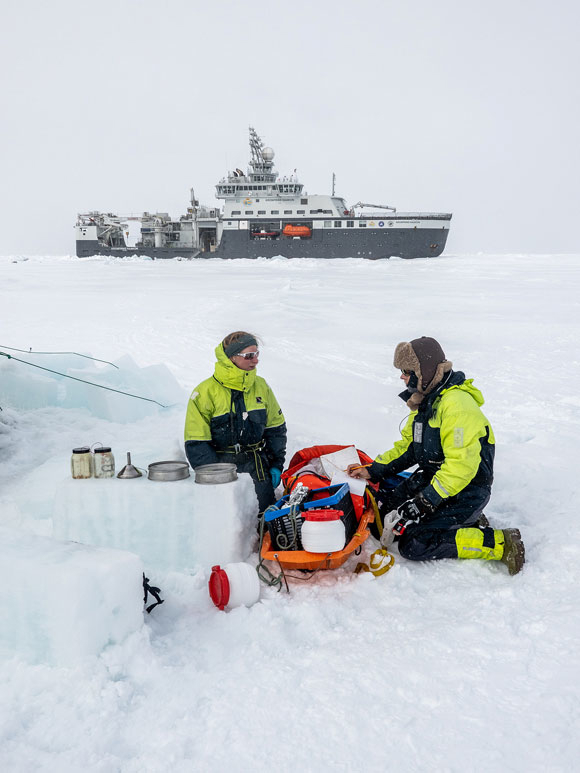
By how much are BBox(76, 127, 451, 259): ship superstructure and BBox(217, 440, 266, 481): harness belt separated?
1216 inches

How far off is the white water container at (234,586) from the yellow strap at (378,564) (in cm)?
51

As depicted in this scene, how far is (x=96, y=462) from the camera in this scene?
2.45m

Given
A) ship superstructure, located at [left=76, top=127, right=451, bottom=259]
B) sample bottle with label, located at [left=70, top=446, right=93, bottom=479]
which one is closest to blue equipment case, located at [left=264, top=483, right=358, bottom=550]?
sample bottle with label, located at [left=70, top=446, right=93, bottom=479]

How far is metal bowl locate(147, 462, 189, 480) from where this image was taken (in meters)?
2.44

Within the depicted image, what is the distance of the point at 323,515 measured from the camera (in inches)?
93.1

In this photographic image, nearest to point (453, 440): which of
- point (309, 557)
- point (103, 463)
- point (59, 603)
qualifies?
point (309, 557)

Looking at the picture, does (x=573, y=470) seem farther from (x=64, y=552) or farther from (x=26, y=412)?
(x=26, y=412)

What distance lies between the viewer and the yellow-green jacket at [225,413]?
9.52 ft

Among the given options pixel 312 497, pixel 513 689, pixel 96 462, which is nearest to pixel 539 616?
pixel 513 689

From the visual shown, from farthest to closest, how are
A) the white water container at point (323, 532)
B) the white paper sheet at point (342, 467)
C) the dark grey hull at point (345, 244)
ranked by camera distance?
the dark grey hull at point (345, 244)
the white paper sheet at point (342, 467)
the white water container at point (323, 532)

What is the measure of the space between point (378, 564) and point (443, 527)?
Result: 1.11ft

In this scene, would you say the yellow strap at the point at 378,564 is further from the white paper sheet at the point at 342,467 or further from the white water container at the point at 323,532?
the white paper sheet at the point at 342,467

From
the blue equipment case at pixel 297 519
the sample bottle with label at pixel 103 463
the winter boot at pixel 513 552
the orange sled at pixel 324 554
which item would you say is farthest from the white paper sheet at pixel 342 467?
the sample bottle with label at pixel 103 463

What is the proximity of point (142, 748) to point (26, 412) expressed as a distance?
3.61 m
